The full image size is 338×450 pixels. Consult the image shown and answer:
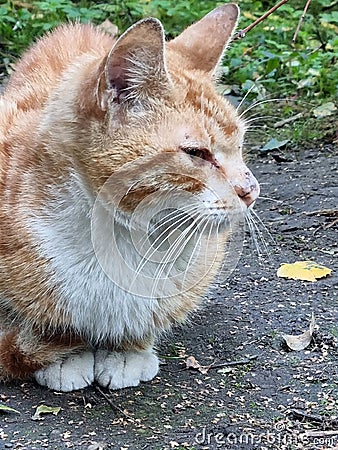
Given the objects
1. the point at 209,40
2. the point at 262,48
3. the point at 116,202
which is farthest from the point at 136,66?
the point at 262,48

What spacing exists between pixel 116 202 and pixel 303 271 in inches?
44.8

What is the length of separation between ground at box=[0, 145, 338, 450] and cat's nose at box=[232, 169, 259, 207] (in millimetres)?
531

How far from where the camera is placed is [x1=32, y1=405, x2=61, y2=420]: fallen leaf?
78.7 inches

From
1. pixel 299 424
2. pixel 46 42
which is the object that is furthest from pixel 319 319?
pixel 46 42

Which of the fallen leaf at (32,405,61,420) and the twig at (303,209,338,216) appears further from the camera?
the twig at (303,209,338,216)

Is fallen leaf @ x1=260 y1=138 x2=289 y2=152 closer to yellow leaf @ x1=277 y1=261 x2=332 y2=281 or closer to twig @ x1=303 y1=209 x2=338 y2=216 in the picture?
twig @ x1=303 y1=209 x2=338 y2=216

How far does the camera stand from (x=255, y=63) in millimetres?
5477

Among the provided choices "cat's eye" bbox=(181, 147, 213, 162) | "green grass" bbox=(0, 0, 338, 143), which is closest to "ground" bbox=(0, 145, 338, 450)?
"cat's eye" bbox=(181, 147, 213, 162)

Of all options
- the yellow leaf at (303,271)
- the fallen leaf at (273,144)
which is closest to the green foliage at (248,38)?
the fallen leaf at (273,144)

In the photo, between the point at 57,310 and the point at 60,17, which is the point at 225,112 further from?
the point at 60,17

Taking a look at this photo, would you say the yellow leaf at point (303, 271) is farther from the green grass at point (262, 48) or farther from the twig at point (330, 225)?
the green grass at point (262, 48)

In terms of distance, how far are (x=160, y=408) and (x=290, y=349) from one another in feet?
1.59

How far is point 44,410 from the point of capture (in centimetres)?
202

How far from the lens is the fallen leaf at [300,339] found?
2.38 metres
